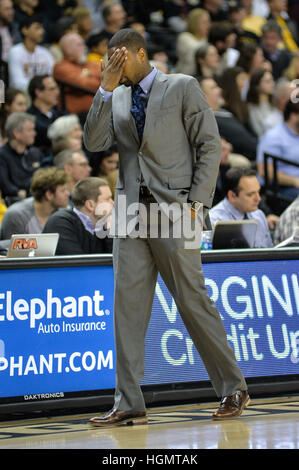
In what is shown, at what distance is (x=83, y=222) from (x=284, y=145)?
4.53 meters

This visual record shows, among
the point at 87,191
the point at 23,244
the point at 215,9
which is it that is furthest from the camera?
the point at 215,9

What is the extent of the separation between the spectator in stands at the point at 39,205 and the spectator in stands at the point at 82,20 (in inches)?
190

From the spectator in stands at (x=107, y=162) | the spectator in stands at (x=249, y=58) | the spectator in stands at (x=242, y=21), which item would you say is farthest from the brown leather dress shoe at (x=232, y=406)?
the spectator in stands at (x=242, y=21)

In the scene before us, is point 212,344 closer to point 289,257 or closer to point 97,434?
point 97,434

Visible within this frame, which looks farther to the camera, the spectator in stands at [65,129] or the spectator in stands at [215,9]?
the spectator in stands at [215,9]

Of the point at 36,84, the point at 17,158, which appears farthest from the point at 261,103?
the point at 17,158

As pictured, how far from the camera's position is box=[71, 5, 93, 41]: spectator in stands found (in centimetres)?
1233

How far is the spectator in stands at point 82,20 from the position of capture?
12328mm

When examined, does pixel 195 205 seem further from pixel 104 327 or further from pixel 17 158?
pixel 17 158

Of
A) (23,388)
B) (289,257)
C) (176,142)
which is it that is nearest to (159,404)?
(23,388)

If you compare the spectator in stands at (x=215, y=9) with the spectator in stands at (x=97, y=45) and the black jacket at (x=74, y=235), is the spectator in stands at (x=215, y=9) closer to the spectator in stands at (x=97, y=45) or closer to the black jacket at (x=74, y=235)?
the spectator in stands at (x=97, y=45)

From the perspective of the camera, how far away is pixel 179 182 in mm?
4992

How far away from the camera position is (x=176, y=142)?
5012 millimetres

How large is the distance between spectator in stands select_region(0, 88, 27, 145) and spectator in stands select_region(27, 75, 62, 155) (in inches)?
9.7
